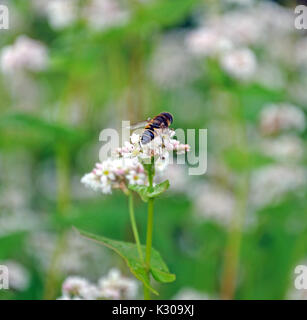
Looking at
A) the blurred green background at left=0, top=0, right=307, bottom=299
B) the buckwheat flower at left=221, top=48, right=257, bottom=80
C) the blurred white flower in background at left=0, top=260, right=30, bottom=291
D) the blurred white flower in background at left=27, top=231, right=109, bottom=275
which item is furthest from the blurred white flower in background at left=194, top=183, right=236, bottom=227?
the blurred white flower in background at left=0, top=260, right=30, bottom=291

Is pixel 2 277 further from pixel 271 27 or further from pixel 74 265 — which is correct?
pixel 271 27

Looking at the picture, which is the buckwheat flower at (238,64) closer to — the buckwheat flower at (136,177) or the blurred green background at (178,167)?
the blurred green background at (178,167)

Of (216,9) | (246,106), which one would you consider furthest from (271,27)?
(246,106)

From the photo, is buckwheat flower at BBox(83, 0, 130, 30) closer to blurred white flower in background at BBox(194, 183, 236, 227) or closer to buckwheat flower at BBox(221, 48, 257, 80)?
buckwheat flower at BBox(221, 48, 257, 80)

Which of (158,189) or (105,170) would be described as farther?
(105,170)

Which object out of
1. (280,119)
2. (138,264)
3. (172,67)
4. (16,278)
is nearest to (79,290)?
(138,264)

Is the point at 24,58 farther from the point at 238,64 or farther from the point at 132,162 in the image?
the point at 132,162
